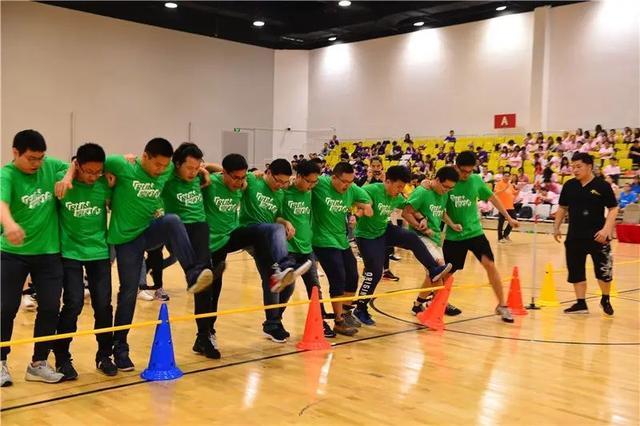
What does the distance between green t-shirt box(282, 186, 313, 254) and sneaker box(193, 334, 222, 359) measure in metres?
1.17

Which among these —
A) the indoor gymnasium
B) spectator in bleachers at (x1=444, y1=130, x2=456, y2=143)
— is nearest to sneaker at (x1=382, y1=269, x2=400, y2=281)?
the indoor gymnasium

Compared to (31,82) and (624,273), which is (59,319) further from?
(31,82)

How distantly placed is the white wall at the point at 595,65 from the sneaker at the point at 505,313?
59.3 feet

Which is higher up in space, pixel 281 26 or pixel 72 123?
pixel 281 26

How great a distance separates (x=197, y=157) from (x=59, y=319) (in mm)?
1630

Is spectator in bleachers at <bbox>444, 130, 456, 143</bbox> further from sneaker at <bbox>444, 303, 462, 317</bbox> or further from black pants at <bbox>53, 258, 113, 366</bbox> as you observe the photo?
black pants at <bbox>53, 258, 113, 366</bbox>

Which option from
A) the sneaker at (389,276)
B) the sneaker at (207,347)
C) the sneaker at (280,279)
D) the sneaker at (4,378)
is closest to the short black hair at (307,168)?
the sneaker at (280,279)

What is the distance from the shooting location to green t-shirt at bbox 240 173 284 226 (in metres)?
6.02

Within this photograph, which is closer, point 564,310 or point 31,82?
point 564,310

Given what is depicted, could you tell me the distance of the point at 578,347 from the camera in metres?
6.12

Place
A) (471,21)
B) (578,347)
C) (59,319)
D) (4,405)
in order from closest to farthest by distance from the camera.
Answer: (4,405), (59,319), (578,347), (471,21)

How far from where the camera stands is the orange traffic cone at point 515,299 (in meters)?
7.67

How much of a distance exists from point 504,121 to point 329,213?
2126 centimetres

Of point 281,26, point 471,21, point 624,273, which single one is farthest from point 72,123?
point 624,273
